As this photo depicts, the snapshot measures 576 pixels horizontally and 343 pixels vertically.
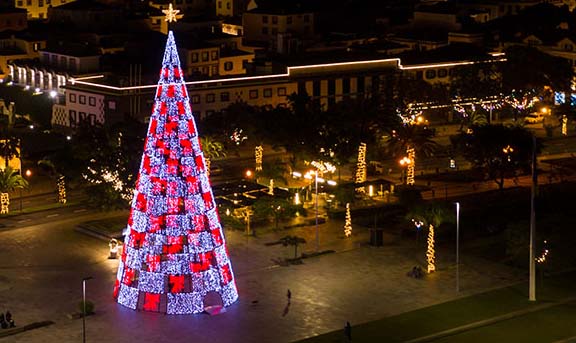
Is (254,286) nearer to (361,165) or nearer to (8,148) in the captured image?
(361,165)

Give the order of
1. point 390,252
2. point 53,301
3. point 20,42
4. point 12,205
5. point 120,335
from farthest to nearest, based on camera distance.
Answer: point 20,42
point 12,205
point 390,252
point 53,301
point 120,335

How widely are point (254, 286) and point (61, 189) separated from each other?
24640 mm

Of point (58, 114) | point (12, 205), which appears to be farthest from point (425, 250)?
point (58, 114)

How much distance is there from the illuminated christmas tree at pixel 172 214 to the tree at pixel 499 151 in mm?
34152

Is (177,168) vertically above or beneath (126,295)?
above

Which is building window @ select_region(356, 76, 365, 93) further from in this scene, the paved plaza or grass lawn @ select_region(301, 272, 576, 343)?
grass lawn @ select_region(301, 272, 576, 343)

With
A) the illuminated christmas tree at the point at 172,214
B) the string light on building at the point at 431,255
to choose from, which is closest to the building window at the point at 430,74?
the string light on building at the point at 431,255

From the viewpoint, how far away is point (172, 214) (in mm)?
77688

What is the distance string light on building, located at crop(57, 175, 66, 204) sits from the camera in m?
102

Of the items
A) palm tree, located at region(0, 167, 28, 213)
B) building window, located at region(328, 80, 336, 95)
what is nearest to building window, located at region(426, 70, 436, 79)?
building window, located at region(328, 80, 336, 95)

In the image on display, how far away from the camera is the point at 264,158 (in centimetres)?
11856

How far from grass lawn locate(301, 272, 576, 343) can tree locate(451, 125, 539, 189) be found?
79.1 ft

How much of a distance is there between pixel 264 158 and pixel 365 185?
16600 mm

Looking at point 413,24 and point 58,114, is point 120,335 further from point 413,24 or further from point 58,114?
point 413,24
